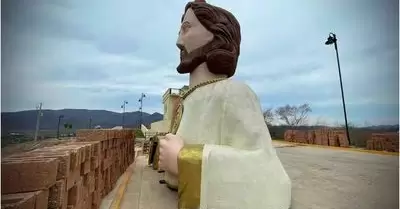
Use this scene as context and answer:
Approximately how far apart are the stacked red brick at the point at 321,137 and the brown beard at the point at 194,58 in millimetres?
6439

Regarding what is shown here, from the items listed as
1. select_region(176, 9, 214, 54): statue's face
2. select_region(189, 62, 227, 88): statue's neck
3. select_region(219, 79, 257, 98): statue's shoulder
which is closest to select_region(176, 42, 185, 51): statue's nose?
select_region(176, 9, 214, 54): statue's face

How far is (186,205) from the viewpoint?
718 millimetres

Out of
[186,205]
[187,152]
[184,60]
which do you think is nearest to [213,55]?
[184,60]

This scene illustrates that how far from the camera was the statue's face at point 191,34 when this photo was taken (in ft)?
3.43

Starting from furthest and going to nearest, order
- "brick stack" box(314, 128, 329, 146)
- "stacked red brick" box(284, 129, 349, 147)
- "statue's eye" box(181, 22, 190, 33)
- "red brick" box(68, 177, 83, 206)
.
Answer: "brick stack" box(314, 128, 329, 146)
"stacked red brick" box(284, 129, 349, 147)
"statue's eye" box(181, 22, 190, 33)
"red brick" box(68, 177, 83, 206)

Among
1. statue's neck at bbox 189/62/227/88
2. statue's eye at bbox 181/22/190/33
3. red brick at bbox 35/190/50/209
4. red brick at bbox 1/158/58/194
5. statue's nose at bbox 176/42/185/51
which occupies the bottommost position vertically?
red brick at bbox 35/190/50/209

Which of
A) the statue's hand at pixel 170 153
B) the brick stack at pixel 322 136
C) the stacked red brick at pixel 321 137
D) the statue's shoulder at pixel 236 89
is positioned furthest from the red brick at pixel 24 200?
the brick stack at pixel 322 136

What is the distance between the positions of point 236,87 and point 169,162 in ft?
1.00

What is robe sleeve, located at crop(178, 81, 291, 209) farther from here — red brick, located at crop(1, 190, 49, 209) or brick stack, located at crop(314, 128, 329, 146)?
brick stack, located at crop(314, 128, 329, 146)

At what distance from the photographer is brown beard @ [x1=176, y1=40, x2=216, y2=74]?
1.03 meters

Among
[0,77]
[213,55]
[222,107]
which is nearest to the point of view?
[0,77]

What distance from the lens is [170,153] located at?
78 centimetres

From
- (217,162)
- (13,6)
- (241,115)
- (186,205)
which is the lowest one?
(186,205)

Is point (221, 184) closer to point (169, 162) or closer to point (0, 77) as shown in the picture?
point (169, 162)
